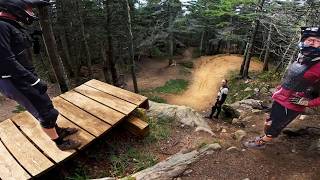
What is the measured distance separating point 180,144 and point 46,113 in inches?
133

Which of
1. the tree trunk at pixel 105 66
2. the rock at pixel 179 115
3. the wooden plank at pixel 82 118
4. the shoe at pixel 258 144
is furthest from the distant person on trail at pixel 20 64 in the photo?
the tree trunk at pixel 105 66

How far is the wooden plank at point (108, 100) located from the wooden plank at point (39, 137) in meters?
1.40

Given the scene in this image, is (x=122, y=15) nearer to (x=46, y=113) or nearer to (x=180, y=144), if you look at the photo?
(x=180, y=144)

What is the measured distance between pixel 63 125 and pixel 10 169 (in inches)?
52.6

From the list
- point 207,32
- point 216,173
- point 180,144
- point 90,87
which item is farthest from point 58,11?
point 207,32

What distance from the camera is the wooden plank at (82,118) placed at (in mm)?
5562

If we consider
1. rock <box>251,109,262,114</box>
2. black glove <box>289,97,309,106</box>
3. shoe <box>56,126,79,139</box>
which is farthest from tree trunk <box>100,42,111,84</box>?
black glove <box>289,97,309,106</box>

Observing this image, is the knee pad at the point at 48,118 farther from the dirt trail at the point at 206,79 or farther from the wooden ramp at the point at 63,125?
the dirt trail at the point at 206,79

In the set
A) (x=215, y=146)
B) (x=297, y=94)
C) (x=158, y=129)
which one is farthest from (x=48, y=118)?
(x=297, y=94)

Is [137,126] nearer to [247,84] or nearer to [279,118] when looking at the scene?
[279,118]

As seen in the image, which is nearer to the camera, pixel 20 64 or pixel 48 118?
pixel 20 64

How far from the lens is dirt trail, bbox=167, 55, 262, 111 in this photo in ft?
71.6

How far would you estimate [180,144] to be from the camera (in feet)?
22.7

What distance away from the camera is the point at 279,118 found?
5387mm
